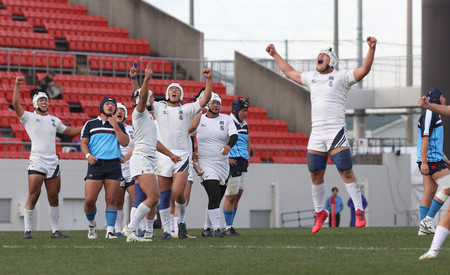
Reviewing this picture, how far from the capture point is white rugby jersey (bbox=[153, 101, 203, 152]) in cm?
1294

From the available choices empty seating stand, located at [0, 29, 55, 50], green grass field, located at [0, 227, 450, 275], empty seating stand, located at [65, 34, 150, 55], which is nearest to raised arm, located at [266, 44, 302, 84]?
green grass field, located at [0, 227, 450, 275]

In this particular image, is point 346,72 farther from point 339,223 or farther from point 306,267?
point 339,223

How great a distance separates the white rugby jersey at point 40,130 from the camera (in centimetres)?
1425

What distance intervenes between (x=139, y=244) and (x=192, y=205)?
46.0ft

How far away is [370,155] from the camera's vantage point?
3083 centimetres

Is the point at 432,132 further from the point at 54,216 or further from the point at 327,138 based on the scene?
the point at 54,216

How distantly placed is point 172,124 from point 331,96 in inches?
92.4

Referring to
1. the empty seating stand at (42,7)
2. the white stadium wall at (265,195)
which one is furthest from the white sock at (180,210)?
the empty seating stand at (42,7)

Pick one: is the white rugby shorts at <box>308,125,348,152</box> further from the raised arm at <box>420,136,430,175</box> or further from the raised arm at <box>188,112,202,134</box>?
the raised arm at <box>188,112,202,134</box>

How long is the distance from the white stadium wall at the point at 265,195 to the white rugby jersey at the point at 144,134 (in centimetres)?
1214

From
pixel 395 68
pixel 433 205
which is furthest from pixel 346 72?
pixel 395 68

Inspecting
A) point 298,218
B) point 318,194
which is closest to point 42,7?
point 298,218

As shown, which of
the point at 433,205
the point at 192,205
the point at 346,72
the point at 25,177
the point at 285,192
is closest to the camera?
the point at 346,72

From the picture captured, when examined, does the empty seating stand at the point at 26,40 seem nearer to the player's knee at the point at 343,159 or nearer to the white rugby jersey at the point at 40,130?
the white rugby jersey at the point at 40,130
